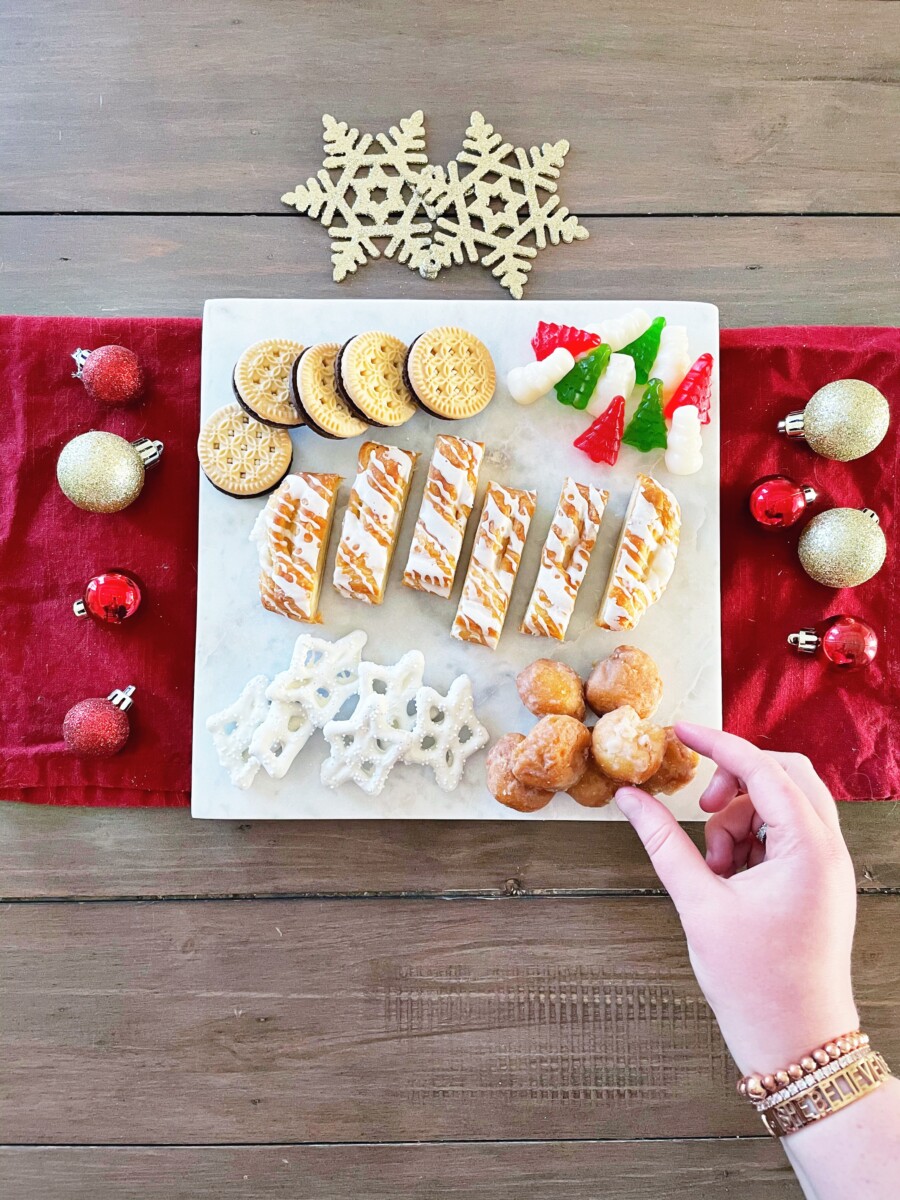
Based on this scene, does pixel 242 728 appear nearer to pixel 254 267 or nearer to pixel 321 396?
pixel 321 396

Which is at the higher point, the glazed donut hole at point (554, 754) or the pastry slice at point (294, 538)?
the pastry slice at point (294, 538)

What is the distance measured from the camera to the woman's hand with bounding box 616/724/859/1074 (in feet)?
4.86

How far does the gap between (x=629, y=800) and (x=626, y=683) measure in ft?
0.89

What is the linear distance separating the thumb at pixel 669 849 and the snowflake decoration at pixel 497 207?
4.11 ft

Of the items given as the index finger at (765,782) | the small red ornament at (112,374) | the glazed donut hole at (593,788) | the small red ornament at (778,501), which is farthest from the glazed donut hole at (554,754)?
the small red ornament at (112,374)

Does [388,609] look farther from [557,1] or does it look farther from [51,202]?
[557,1]

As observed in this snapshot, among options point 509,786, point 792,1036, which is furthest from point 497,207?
point 792,1036

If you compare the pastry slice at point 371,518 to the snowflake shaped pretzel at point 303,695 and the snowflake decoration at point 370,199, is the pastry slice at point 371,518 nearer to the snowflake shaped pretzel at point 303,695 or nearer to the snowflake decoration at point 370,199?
the snowflake shaped pretzel at point 303,695

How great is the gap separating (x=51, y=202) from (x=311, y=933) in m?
1.93

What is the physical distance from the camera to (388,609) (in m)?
2.08

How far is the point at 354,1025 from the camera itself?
2100 mm

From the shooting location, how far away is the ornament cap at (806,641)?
6.82 feet

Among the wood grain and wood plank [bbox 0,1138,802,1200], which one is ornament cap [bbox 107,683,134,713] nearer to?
the wood grain

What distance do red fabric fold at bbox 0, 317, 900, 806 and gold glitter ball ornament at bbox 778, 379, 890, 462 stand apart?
0.14 m
